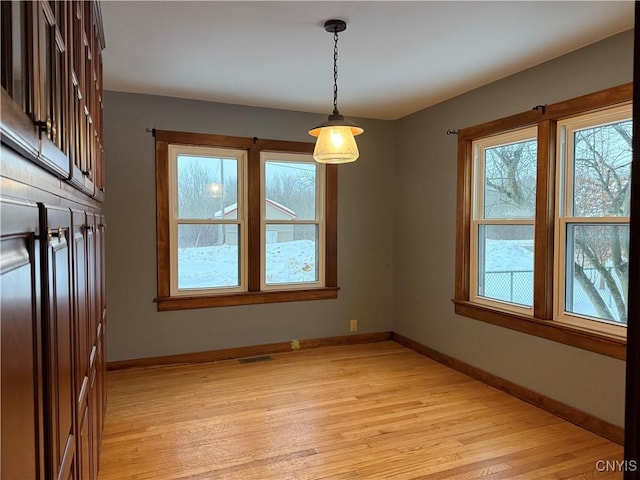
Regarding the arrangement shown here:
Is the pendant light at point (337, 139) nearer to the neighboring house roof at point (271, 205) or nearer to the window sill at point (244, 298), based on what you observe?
the neighboring house roof at point (271, 205)

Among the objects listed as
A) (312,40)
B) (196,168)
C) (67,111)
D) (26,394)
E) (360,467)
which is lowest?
(360,467)

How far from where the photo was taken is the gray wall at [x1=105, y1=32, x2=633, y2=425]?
3145mm

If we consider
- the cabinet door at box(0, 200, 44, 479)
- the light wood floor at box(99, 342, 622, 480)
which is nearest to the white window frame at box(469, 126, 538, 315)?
the light wood floor at box(99, 342, 622, 480)

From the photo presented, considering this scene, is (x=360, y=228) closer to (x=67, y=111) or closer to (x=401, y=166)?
(x=401, y=166)

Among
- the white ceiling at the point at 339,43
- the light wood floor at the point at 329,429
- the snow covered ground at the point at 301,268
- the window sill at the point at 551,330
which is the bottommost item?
the light wood floor at the point at 329,429

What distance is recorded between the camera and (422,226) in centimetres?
471

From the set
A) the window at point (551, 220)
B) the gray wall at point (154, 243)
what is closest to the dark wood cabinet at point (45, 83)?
the gray wall at point (154, 243)

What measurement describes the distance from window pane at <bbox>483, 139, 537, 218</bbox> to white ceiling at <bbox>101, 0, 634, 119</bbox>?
2.01 feet

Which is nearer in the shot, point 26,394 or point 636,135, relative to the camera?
point 636,135

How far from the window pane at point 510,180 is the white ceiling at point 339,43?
61 centimetres

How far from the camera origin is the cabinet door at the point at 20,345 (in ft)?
1.91

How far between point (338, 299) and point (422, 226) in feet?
4.06

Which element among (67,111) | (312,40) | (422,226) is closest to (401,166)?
(422,226)

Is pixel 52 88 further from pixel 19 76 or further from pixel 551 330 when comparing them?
pixel 551 330
